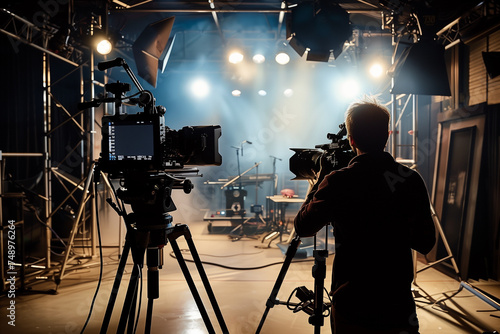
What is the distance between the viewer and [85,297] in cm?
308

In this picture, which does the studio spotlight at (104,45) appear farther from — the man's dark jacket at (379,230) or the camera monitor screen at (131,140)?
the man's dark jacket at (379,230)

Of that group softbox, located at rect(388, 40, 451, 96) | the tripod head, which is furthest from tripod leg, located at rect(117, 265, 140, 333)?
softbox, located at rect(388, 40, 451, 96)

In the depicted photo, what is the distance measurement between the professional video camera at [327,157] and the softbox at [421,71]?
194 centimetres

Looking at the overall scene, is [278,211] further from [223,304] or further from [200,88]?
[200,88]

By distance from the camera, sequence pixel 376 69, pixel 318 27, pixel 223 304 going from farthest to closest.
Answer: pixel 376 69
pixel 318 27
pixel 223 304

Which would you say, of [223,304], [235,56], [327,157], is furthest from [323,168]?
[235,56]

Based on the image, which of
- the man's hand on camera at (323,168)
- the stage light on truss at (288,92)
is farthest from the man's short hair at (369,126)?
the stage light on truss at (288,92)

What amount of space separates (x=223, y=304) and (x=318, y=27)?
125 inches

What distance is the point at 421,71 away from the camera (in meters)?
3.34

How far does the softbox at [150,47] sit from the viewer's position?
13.0 feet

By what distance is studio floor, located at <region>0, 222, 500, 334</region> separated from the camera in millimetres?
2510

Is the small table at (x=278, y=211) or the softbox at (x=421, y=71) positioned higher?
the softbox at (x=421, y=71)

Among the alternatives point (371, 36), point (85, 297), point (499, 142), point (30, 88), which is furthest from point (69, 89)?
point (499, 142)

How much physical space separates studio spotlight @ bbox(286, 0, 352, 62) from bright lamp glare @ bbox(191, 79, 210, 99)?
19.0 feet
